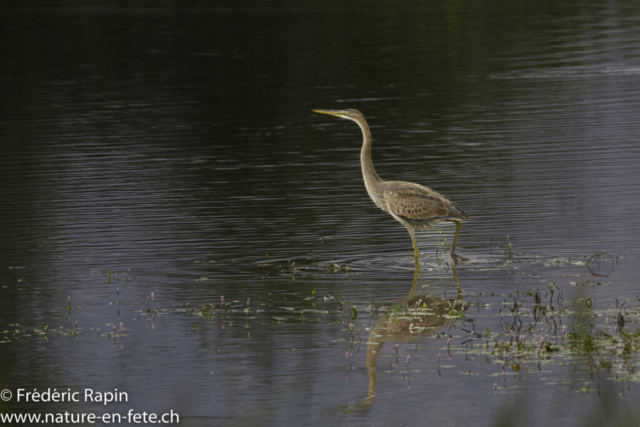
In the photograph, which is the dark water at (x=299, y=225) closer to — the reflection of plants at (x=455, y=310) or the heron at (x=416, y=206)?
the reflection of plants at (x=455, y=310)

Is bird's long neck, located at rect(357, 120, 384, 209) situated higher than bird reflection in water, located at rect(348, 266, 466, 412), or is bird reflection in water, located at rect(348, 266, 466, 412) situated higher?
bird's long neck, located at rect(357, 120, 384, 209)

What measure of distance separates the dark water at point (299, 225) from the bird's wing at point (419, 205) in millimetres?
574

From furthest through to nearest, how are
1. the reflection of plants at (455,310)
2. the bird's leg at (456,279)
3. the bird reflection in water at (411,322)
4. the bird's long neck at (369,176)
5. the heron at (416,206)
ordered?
the bird's long neck at (369,176), the heron at (416,206), the bird's leg at (456,279), the reflection of plants at (455,310), the bird reflection in water at (411,322)

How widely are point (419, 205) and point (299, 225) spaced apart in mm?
3234

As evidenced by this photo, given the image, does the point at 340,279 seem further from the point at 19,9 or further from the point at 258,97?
the point at 19,9

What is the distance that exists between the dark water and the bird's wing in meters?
0.57

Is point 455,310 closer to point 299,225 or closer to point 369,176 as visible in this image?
point 369,176

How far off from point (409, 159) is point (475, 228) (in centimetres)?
733

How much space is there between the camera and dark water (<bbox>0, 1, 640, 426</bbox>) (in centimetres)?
977

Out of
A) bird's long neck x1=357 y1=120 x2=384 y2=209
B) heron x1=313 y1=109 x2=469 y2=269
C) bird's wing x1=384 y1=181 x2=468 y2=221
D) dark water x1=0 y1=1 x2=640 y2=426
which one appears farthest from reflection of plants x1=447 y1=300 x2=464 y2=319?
bird's long neck x1=357 y1=120 x2=384 y2=209

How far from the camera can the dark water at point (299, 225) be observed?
32.0 feet

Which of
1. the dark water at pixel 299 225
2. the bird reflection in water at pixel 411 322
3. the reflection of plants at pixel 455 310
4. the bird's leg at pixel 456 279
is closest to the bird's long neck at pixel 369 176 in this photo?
the dark water at pixel 299 225

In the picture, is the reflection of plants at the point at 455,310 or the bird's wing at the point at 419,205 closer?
the reflection of plants at the point at 455,310

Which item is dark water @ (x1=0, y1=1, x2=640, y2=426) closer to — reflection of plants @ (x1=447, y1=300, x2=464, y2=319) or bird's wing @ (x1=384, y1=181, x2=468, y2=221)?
reflection of plants @ (x1=447, y1=300, x2=464, y2=319)
